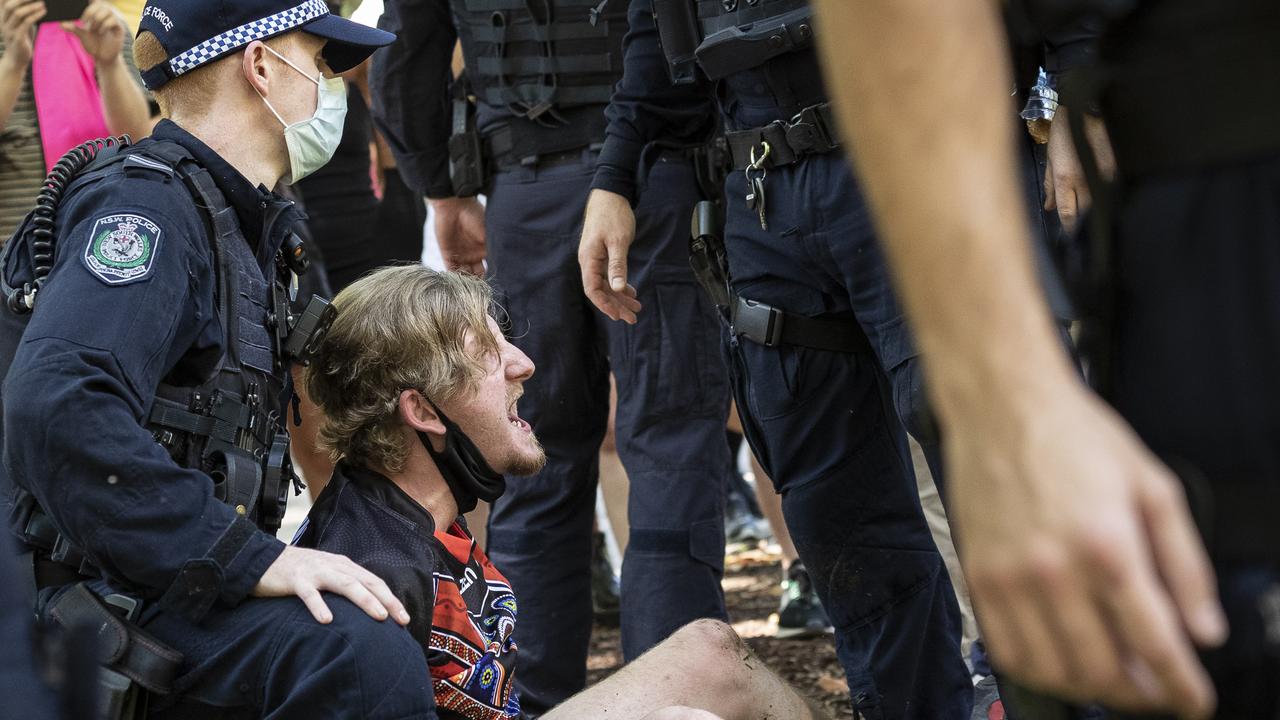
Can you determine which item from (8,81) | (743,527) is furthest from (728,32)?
(743,527)

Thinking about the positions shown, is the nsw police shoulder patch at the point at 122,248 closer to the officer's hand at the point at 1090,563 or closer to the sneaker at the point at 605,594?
the officer's hand at the point at 1090,563

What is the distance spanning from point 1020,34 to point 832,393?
63.1 inches

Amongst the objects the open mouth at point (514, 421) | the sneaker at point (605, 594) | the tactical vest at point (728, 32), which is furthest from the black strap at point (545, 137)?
the sneaker at point (605, 594)

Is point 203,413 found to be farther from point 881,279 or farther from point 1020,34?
point 1020,34

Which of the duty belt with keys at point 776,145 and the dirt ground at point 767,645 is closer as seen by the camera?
the duty belt with keys at point 776,145

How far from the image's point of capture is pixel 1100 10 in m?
1.01

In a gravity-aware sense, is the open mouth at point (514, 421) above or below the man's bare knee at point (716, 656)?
above

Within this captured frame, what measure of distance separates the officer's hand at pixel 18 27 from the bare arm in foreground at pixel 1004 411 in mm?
3644

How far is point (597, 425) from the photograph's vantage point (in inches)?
151

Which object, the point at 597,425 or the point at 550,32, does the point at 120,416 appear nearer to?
the point at 597,425

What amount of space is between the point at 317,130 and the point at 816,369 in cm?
120

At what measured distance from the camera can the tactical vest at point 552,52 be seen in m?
3.78

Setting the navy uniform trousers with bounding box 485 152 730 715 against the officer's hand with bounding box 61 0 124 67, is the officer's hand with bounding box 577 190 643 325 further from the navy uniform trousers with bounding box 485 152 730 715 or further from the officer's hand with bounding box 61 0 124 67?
the officer's hand with bounding box 61 0 124 67

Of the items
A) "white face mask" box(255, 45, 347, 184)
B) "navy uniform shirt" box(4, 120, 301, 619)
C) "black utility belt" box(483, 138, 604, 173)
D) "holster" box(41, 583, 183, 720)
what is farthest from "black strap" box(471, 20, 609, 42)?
"holster" box(41, 583, 183, 720)
